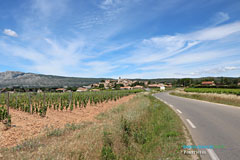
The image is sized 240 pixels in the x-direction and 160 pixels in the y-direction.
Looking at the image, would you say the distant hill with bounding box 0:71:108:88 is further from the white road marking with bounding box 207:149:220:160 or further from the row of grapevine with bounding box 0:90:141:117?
the white road marking with bounding box 207:149:220:160

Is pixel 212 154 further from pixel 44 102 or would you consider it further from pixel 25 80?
pixel 25 80

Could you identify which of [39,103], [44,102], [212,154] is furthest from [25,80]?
[212,154]

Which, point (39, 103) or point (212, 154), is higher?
point (212, 154)

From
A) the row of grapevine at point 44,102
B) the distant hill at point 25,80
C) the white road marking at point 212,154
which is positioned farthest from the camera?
the distant hill at point 25,80

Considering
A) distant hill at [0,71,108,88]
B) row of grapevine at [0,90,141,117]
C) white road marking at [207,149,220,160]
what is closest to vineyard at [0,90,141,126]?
row of grapevine at [0,90,141,117]

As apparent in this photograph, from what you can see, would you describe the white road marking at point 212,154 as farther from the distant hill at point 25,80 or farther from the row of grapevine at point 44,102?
the distant hill at point 25,80

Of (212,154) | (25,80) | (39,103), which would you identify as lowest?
(39,103)

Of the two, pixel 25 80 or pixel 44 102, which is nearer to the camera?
pixel 44 102

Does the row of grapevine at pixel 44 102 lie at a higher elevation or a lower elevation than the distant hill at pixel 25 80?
lower

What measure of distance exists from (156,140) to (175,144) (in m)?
0.67

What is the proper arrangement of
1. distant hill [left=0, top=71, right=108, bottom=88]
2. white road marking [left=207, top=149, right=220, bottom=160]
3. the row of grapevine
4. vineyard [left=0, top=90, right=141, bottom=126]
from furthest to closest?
distant hill [left=0, top=71, right=108, bottom=88] → the row of grapevine → vineyard [left=0, top=90, right=141, bottom=126] → white road marking [left=207, top=149, right=220, bottom=160]

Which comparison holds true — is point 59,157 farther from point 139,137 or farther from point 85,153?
point 139,137

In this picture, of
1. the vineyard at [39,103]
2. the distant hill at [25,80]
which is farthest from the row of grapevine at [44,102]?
the distant hill at [25,80]

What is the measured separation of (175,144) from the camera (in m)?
4.40
